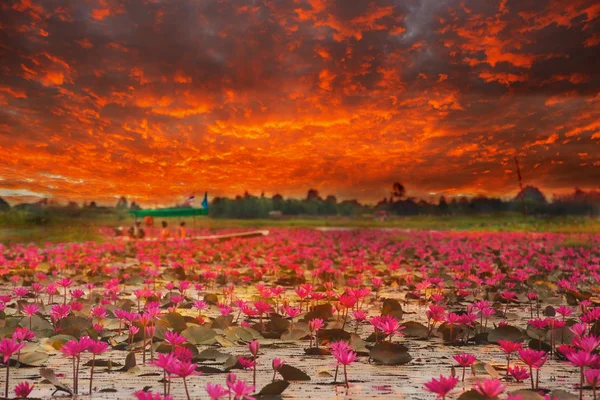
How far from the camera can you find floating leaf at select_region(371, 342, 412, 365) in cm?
263

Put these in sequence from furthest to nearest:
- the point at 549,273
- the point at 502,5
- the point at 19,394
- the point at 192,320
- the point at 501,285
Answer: the point at 502,5 → the point at 549,273 → the point at 501,285 → the point at 192,320 → the point at 19,394

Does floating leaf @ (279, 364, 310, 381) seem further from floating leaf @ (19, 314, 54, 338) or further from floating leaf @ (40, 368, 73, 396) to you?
floating leaf @ (19, 314, 54, 338)

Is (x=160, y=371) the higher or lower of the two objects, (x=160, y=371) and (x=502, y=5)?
the lower

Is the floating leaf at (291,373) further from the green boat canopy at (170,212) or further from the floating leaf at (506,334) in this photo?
the green boat canopy at (170,212)

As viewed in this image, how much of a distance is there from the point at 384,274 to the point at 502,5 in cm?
690

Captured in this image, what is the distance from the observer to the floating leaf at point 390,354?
2.63m

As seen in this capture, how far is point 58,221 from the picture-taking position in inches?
616

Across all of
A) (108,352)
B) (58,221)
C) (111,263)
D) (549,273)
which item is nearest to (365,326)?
(108,352)

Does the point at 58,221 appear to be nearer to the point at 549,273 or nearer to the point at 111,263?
the point at 111,263

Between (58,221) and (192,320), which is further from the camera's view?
(58,221)

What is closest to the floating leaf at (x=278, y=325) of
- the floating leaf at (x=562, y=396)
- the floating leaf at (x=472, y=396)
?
the floating leaf at (x=472, y=396)

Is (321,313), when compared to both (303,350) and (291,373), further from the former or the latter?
(291,373)

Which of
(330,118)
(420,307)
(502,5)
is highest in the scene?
(502,5)

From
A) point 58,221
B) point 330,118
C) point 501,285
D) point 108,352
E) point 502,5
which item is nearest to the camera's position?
point 108,352
